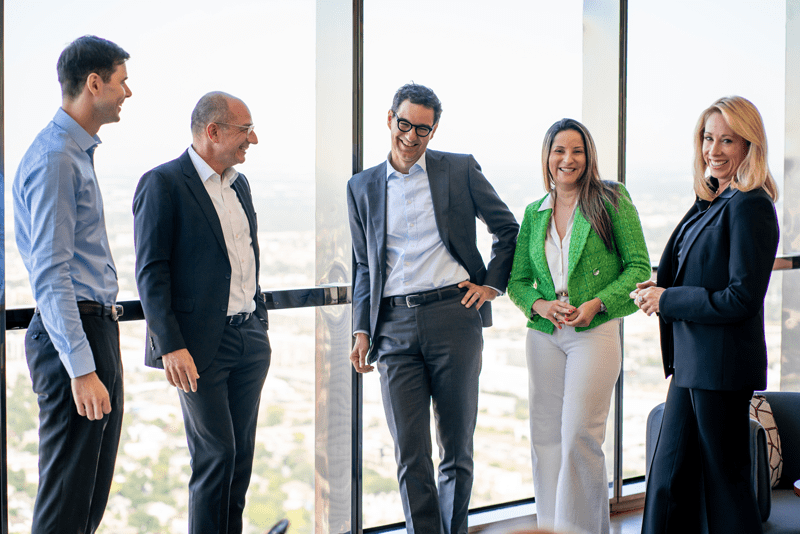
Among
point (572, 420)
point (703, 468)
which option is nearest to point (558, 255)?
point (572, 420)

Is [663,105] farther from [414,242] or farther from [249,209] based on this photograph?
[249,209]

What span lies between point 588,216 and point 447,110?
0.99m

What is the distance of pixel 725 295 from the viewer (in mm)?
2320

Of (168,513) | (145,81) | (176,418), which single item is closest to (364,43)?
(145,81)

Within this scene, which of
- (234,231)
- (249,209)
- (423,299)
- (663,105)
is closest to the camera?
(234,231)

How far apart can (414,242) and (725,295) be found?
1166 millimetres

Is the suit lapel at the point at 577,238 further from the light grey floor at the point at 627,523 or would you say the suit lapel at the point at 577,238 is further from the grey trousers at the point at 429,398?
the light grey floor at the point at 627,523

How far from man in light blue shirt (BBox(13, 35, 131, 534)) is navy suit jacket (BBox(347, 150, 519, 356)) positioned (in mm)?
1017

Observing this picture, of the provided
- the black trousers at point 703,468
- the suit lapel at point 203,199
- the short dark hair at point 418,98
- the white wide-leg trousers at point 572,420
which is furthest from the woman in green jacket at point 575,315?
the suit lapel at point 203,199

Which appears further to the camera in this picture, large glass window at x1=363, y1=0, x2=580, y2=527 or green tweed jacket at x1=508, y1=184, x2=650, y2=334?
large glass window at x1=363, y1=0, x2=580, y2=527

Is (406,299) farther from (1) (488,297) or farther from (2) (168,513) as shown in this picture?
Answer: (2) (168,513)

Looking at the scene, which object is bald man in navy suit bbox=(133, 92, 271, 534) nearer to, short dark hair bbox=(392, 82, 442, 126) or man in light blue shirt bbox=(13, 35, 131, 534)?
man in light blue shirt bbox=(13, 35, 131, 534)

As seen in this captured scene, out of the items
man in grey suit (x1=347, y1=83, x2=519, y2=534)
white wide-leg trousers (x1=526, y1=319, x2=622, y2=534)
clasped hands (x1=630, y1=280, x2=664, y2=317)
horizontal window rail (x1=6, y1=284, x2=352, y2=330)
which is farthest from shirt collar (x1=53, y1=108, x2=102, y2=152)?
clasped hands (x1=630, y1=280, x2=664, y2=317)

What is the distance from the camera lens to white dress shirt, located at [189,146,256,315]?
2.50m
